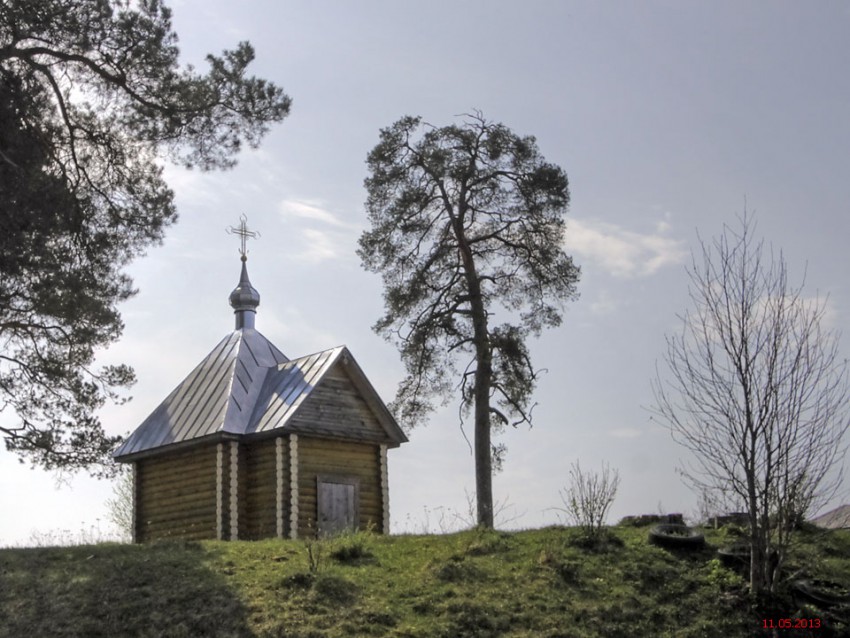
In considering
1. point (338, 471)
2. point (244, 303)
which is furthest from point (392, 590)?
point (244, 303)

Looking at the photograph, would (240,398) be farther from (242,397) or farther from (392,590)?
(392,590)

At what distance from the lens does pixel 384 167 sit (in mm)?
23984

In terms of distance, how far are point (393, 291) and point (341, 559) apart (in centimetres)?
827

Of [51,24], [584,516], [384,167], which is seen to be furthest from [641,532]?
[51,24]

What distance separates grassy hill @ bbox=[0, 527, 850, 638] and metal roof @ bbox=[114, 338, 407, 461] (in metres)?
5.53

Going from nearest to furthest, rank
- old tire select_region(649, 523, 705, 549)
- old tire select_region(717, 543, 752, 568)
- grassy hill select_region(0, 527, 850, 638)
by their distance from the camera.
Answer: grassy hill select_region(0, 527, 850, 638) → old tire select_region(717, 543, 752, 568) → old tire select_region(649, 523, 705, 549)

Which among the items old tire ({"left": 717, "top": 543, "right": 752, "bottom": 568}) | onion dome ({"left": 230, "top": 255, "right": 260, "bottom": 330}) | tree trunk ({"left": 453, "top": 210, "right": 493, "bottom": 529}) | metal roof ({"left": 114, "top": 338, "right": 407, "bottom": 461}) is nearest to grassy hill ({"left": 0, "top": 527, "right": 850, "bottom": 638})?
old tire ({"left": 717, "top": 543, "right": 752, "bottom": 568})

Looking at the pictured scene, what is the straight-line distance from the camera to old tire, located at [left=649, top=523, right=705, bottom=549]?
56.4 feet

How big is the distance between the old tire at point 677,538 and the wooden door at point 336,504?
24.2 ft

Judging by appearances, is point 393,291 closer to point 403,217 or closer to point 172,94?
point 403,217

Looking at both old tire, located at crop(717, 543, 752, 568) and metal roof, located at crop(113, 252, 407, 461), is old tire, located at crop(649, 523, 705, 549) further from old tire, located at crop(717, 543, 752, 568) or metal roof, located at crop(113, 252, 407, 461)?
metal roof, located at crop(113, 252, 407, 461)

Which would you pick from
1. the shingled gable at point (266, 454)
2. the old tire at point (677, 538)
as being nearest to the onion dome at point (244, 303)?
the shingled gable at point (266, 454)

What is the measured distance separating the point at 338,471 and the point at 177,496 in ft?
11.5

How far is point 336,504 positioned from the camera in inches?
909
